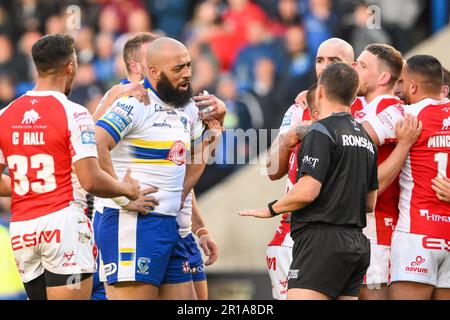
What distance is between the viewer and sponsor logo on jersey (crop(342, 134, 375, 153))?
257 inches

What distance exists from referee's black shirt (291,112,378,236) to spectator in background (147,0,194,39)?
26.2 feet

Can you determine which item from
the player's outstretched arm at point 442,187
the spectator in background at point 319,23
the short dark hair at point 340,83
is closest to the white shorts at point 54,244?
the short dark hair at point 340,83

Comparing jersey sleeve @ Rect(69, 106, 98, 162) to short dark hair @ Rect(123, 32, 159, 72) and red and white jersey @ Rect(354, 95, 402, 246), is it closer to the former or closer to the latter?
short dark hair @ Rect(123, 32, 159, 72)

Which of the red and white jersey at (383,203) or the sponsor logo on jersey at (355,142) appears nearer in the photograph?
the sponsor logo on jersey at (355,142)

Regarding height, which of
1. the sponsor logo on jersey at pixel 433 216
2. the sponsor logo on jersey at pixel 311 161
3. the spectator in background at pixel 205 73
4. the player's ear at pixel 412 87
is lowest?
the sponsor logo on jersey at pixel 433 216

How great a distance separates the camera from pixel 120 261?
23.1 ft

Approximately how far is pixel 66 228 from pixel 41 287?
47 cm

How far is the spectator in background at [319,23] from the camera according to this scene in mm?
12898

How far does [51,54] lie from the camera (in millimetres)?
6859

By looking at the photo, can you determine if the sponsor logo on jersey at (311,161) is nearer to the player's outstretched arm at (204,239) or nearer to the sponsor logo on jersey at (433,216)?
the sponsor logo on jersey at (433,216)

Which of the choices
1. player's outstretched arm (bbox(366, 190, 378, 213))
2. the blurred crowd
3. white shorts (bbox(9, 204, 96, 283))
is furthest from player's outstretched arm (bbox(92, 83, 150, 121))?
the blurred crowd

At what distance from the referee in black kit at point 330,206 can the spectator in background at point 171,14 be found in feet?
25.9

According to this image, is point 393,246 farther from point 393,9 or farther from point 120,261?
point 393,9
